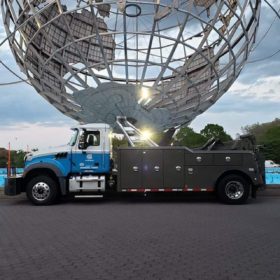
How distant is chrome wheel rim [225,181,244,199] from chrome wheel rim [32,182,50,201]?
5800 mm

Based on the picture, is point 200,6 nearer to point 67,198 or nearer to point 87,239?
point 67,198

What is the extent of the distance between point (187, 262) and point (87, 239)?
2.54 m

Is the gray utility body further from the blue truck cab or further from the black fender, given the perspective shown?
the black fender

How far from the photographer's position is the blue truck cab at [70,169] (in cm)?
1420

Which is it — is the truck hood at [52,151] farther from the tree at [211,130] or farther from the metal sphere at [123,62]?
the tree at [211,130]

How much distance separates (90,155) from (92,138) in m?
0.58

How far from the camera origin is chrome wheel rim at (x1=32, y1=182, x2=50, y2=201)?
14141 mm

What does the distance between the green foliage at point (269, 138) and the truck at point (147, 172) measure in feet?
93.3

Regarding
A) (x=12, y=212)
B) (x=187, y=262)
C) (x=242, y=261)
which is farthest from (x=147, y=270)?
(x=12, y=212)

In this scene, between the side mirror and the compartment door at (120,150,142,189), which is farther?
the side mirror

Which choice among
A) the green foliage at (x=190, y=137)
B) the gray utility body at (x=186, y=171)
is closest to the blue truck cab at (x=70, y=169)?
the gray utility body at (x=186, y=171)

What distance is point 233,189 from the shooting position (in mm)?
14438

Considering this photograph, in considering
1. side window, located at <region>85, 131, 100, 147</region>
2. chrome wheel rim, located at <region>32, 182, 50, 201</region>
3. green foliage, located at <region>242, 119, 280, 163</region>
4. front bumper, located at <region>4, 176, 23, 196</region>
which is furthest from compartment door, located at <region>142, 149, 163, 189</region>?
green foliage, located at <region>242, 119, 280, 163</region>

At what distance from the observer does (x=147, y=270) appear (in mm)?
5965
